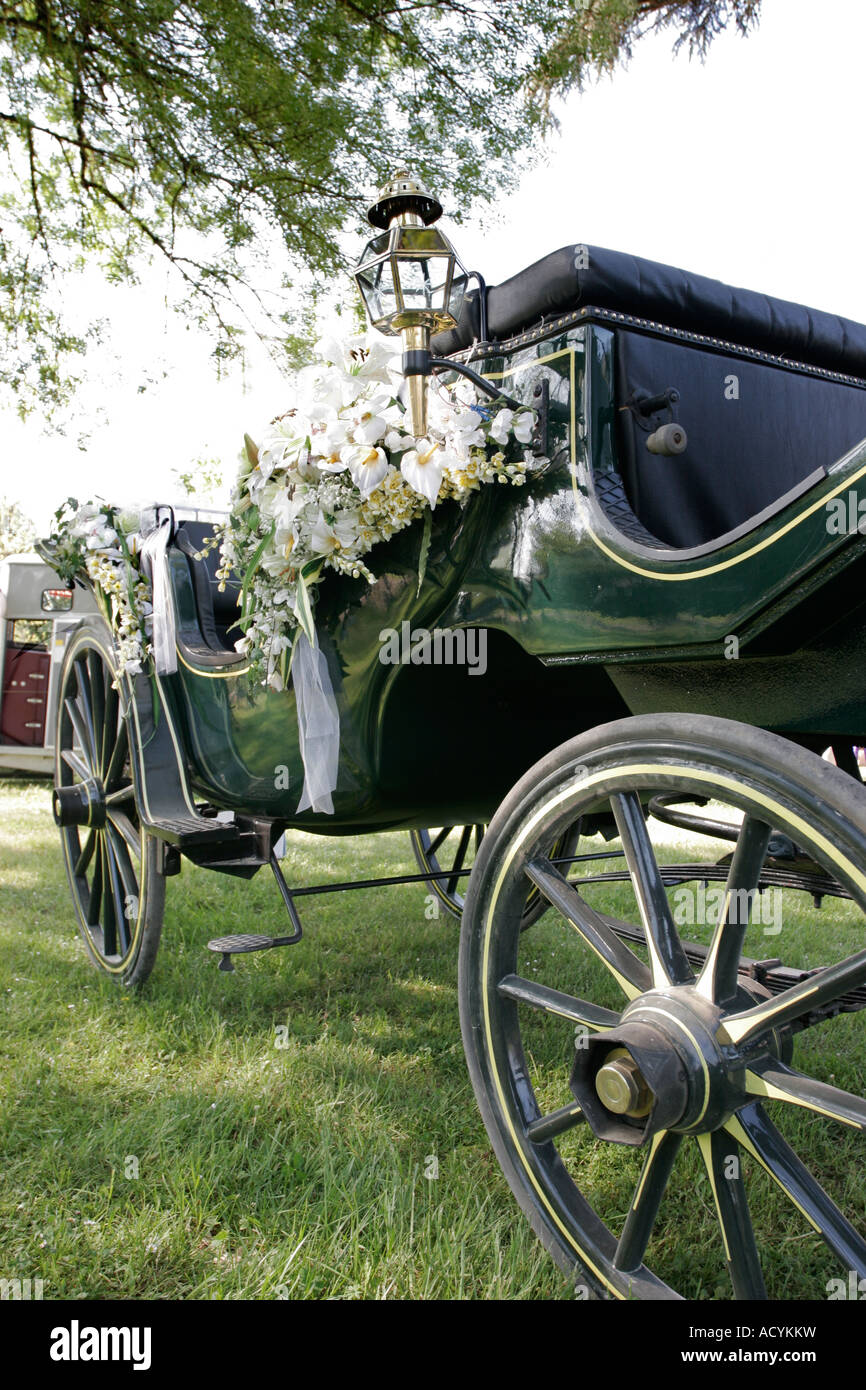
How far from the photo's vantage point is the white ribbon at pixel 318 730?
2.27 meters

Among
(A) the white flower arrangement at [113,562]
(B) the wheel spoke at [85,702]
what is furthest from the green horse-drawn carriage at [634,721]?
(B) the wheel spoke at [85,702]

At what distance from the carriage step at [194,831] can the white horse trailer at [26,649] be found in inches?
323

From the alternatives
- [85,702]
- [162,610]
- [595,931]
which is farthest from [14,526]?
[595,931]

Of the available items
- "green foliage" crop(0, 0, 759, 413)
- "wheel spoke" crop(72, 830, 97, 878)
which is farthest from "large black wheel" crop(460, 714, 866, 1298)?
"green foliage" crop(0, 0, 759, 413)

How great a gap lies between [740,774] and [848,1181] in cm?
129

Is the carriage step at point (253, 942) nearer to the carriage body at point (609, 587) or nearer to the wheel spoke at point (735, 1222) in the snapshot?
the carriage body at point (609, 587)

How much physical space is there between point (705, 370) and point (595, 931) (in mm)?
1129

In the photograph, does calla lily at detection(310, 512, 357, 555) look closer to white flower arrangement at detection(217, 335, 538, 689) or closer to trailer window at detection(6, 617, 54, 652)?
white flower arrangement at detection(217, 335, 538, 689)

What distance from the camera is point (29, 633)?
36.0 feet

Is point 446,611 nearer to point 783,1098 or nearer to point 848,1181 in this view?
point 783,1098

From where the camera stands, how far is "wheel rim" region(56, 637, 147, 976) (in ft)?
11.1

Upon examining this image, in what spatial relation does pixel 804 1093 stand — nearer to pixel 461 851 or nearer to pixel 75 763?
pixel 461 851

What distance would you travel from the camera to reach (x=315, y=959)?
12.0 feet
